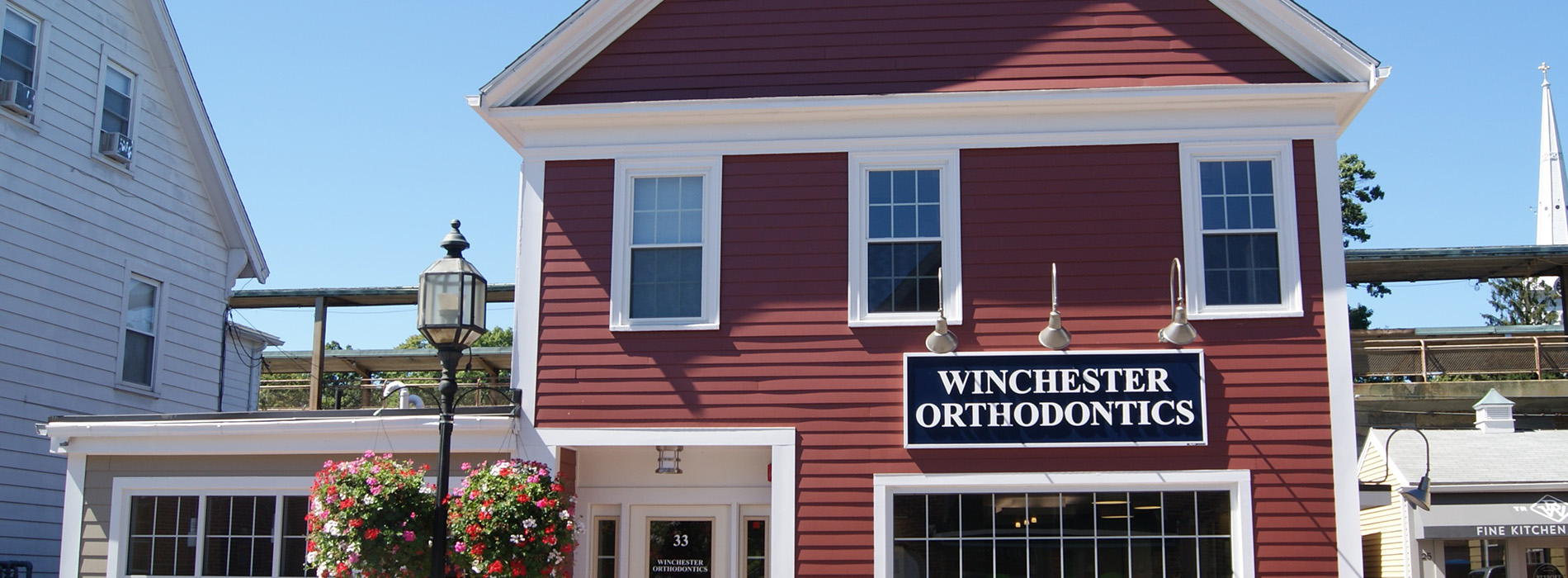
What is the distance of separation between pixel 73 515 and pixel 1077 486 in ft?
29.8

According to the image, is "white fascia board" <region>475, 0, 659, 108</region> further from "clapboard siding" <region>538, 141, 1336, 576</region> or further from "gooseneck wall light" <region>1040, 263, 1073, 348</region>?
"gooseneck wall light" <region>1040, 263, 1073, 348</region>

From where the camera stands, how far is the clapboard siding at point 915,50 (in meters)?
11.9

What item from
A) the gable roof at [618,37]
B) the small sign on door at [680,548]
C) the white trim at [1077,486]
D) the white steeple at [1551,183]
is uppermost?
the white steeple at [1551,183]

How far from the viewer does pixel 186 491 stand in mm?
12078

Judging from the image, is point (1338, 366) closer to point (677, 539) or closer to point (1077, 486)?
point (1077, 486)

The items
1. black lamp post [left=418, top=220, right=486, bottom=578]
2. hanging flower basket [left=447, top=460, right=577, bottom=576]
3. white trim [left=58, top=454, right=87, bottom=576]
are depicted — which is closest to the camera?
black lamp post [left=418, top=220, right=486, bottom=578]

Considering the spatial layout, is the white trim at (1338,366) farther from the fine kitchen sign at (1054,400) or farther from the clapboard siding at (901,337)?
the fine kitchen sign at (1054,400)

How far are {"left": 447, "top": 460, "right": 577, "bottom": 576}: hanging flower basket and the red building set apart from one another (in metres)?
0.97

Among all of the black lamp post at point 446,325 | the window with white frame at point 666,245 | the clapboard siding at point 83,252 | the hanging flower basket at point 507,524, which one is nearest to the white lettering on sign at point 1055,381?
the window with white frame at point 666,245

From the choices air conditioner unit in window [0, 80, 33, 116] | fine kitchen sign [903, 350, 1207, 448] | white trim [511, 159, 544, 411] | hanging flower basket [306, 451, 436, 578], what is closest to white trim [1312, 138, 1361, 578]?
fine kitchen sign [903, 350, 1207, 448]

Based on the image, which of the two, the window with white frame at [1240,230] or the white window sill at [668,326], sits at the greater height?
the window with white frame at [1240,230]

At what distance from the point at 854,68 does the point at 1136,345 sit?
3.56 m

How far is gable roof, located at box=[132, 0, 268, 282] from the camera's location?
17.7 meters

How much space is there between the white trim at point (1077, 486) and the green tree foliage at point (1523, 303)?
157 feet
